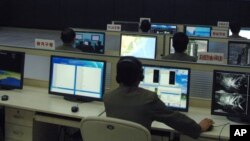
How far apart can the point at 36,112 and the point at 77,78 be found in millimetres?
460

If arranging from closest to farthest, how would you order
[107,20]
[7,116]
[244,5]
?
[7,116] → [244,5] → [107,20]

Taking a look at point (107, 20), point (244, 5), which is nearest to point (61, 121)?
point (244, 5)

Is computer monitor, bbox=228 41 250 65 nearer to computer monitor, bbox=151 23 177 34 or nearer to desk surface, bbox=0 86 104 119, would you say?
desk surface, bbox=0 86 104 119

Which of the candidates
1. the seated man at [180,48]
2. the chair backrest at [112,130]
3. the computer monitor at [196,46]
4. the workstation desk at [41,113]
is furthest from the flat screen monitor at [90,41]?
the chair backrest at [112,130]

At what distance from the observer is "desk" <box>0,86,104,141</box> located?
119 inches

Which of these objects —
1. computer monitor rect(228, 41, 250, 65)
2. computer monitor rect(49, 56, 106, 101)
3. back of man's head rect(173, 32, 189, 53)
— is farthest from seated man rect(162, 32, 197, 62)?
computer monitor rect(49, 56, 106, 101)

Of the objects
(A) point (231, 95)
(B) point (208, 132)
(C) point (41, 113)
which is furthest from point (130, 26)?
(B) point (208, 132)

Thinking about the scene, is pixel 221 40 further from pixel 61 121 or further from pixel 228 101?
pixel 61 121

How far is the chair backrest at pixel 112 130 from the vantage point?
2.07 meters

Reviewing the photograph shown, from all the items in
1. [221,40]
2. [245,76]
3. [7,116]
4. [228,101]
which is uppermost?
[221,40]

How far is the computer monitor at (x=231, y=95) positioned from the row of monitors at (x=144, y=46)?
182 centimetres

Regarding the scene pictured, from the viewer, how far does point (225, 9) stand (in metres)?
11.1

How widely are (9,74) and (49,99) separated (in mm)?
535

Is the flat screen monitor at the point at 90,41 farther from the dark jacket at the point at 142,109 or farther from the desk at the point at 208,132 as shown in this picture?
the dark jacket at the point at 142,109
